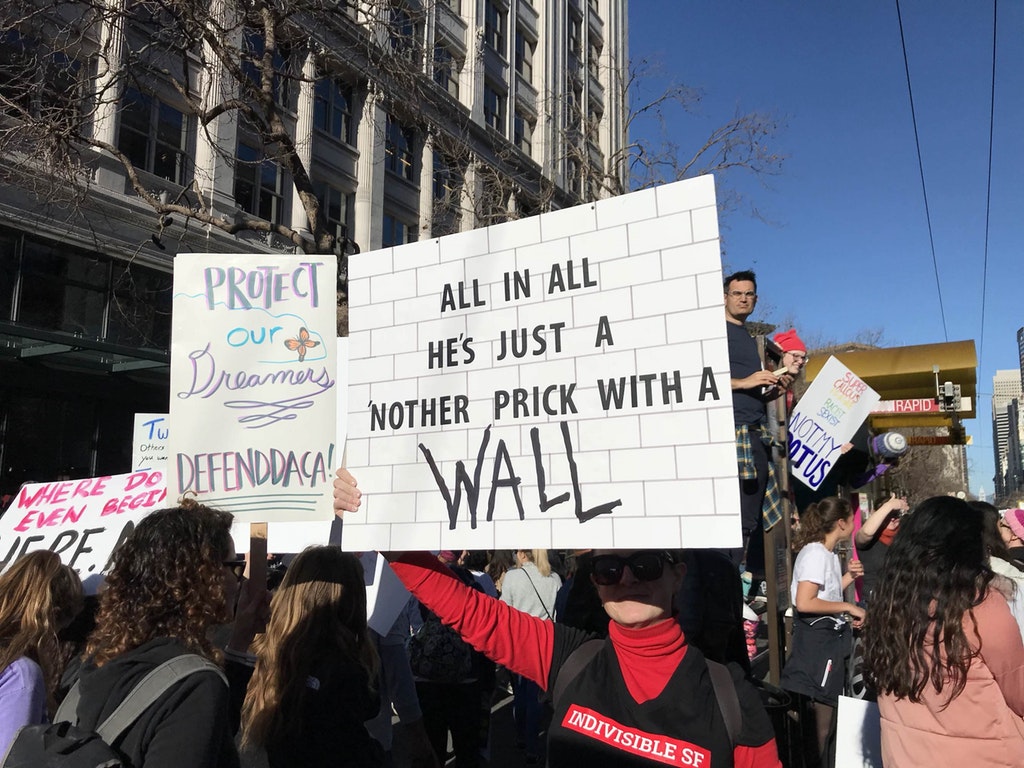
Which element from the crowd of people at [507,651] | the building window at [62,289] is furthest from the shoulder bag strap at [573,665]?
the building window at [62,289]

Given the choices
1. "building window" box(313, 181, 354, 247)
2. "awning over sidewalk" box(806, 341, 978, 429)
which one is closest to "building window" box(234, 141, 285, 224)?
"building window" box(313, 181, 354, 247)

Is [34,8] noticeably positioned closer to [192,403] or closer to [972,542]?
[192,403]

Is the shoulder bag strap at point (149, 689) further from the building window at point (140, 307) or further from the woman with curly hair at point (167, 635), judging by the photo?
the building window at point (140, 307)

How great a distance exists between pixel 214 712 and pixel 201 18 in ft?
20.6

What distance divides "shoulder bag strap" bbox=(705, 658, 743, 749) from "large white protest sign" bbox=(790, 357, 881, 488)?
401 centimetres

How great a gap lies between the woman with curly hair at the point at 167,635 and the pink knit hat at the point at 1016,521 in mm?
5109

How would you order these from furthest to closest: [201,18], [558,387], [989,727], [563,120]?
[563,120], [201,18], [989,727], [558,387]

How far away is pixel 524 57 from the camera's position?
27312mm

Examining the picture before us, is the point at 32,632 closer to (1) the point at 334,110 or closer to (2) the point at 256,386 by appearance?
(2) the point at 256,386

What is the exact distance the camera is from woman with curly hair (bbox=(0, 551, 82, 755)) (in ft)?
7.89

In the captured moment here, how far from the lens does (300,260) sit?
3053mm

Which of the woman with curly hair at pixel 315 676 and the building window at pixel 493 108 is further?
the building window at pixel 493 108

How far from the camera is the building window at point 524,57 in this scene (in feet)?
87.6

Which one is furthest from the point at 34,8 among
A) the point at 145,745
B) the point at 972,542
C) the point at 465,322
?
the point at 972,542
